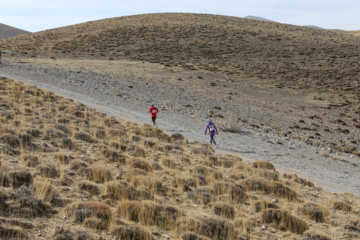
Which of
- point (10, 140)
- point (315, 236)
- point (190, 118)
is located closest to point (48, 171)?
point (10, 140)

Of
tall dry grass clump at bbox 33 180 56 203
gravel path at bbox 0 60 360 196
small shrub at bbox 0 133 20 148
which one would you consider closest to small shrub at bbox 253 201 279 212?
tall dry grass clump at bbox 33 180 56 203

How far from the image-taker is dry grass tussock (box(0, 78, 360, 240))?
572 centimetres

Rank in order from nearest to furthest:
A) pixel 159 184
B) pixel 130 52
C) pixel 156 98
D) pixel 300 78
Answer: pixel 159 184, pixel 156 98, pixel 300 78, pixel 130 52

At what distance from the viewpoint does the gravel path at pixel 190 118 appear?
13.6 meters

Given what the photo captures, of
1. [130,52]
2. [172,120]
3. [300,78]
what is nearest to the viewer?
[172,120]

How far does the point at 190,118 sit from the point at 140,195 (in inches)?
595

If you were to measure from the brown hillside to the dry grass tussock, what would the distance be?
108 ft

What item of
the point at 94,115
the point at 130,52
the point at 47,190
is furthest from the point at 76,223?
the point at 130,52

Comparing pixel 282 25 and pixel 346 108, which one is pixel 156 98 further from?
pixel 282 25

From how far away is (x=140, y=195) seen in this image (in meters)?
7.21

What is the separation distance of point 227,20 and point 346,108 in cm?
5365

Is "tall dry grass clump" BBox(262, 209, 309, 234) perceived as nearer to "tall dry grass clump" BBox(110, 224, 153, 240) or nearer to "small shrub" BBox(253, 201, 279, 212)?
"small shrub" BBox(253, 201, 279, 212)

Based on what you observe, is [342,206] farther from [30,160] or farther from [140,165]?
[30,160]

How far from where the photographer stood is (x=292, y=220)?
22.4 feet
